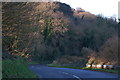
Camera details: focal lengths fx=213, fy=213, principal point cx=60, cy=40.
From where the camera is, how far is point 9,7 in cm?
829

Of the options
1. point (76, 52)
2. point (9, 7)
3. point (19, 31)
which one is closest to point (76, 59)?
point (76, 52)

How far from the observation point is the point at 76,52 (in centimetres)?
3769

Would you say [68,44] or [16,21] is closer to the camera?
[16,21]

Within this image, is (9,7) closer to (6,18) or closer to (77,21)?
(6,18)

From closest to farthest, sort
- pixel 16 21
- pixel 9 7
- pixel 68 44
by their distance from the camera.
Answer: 1. pixel 9 7
2. pixel 16 21
3. pixel 68 44

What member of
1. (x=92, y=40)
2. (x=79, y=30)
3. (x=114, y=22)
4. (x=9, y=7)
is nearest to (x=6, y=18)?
(x=9, y=7)

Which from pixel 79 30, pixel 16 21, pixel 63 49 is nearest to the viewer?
pixel 16 21

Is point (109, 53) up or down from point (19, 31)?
down

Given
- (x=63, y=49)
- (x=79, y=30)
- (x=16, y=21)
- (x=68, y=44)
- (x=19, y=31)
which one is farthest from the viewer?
(x=63, y=49)

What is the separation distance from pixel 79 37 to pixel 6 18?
2787 centimetres

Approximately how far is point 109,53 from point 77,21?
7.37 meters

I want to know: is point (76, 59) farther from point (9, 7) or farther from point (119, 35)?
point (9, 7)

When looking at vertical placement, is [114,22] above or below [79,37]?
above

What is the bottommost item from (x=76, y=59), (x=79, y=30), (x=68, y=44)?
(x=76, y=59)
